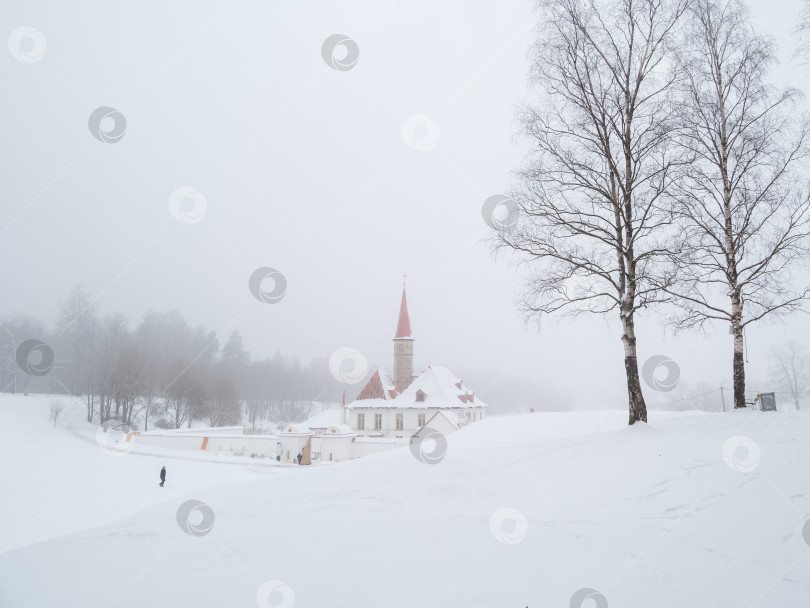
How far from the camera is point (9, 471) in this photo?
25.0 meters

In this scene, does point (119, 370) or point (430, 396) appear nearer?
point (119, 370)

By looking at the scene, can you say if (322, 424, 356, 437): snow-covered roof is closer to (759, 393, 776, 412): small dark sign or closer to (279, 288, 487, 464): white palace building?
(279, 288, 487, 464): white palace building

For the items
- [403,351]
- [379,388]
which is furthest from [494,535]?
[403,351]

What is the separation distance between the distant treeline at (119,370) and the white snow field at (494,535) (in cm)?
4789

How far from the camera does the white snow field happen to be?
417cm

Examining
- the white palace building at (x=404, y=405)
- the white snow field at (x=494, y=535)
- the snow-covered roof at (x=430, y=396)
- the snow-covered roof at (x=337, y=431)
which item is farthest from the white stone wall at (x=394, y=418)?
the white snow field at (x=494, y=535)

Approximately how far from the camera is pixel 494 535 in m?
5.65

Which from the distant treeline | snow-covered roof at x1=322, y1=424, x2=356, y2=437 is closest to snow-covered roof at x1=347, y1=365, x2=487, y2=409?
snow-covered roof at x1=322, y1=424, x2=356, y2=437

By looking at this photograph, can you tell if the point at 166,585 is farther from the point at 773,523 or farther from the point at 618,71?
the point at 618,71

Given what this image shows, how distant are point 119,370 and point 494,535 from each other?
54.2 metres

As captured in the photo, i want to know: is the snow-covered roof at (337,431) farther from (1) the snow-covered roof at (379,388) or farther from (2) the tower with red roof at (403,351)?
(2) the tower with red roof at (403,351)

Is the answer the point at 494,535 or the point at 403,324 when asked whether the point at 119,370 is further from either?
the point at 494,535

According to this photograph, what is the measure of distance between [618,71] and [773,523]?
36.0 ft

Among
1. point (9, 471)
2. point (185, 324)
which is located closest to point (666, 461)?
point (9, 471)
